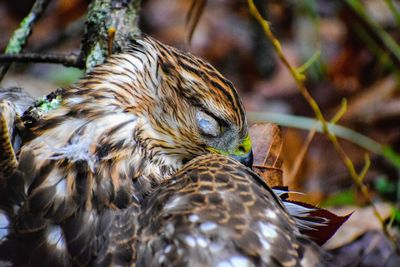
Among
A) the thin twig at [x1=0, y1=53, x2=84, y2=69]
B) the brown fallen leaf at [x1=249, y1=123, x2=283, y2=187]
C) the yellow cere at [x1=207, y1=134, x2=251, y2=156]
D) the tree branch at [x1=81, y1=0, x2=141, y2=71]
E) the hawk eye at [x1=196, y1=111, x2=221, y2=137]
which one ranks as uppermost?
the tree branch at [x1=81, y1=0, x2=141, y2=71]

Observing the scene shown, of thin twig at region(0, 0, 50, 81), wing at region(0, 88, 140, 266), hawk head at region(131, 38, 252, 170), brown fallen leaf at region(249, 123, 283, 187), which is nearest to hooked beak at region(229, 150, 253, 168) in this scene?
hawk head at region(131, 38, 252, 170)

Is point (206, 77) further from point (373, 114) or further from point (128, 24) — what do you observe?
point (373, 114)

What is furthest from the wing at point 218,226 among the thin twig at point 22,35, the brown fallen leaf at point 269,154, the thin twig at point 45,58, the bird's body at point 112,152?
the thin twig at point 22,35

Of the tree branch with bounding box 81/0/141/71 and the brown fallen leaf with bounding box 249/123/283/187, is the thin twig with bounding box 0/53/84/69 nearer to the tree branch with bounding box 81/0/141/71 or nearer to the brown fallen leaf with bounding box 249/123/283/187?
the tree branch with bounding box 81/0/141/71

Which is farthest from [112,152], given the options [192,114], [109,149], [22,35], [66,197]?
[22,35]

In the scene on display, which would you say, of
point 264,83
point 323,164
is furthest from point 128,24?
point 264,83

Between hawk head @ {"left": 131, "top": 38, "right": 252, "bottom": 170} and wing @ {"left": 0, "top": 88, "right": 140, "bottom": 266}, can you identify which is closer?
wing @ {"left": 0, "top": 88, "right": 140, "bottom": 266}
